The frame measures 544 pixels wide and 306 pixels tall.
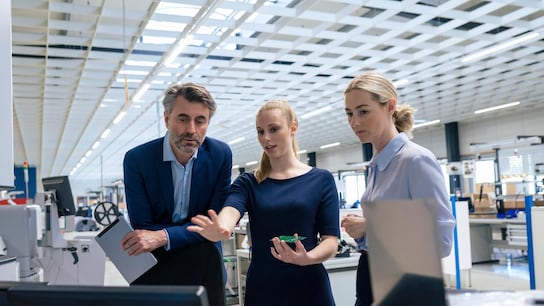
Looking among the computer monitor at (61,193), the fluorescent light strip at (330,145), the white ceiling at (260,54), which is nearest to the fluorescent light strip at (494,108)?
the white ceiling at (260,54)

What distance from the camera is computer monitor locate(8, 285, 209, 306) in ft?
1.90

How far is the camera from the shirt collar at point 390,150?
1469mm

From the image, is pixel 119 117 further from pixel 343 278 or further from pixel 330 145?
pixel 343 278

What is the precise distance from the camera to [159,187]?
5.20 feet

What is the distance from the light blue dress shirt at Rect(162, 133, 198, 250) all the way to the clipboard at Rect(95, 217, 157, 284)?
0.50 feet

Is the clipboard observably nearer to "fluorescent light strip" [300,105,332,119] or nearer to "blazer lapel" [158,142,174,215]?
"blazer lapel" [158,142,174,215]

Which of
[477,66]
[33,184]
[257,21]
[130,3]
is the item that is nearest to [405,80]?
[477,66]

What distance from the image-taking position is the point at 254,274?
1594 millimetres

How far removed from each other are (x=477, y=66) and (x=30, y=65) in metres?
7.65

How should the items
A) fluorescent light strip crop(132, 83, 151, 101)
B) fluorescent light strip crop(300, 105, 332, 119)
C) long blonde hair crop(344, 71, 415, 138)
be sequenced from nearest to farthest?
long blonde hair crop(344, 71, 415, 138)
fluorescent light strip crop(132, 83, 151, 101)
fluorescent light strip crop(300, 105, 332, 119)

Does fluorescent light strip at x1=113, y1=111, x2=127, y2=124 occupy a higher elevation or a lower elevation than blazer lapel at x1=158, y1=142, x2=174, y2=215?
higher

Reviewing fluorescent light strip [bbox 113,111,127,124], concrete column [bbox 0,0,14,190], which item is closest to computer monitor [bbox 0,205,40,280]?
concrete column [bbox 0,0,14,190]

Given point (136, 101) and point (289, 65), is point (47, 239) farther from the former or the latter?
point (136, 101)

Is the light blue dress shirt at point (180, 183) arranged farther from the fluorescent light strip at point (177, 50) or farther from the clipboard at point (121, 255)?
the fluorescent light strip at point (177, 50)
